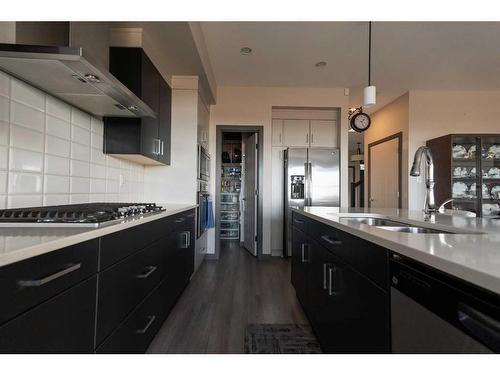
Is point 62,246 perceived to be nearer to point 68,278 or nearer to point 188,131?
point 68,278

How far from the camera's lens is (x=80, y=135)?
6.04ft

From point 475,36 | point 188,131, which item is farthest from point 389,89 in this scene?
point 188,131

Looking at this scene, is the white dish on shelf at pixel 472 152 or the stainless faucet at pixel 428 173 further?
the white dish on shelf at pixel 472 152

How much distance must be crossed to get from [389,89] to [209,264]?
3.91 m

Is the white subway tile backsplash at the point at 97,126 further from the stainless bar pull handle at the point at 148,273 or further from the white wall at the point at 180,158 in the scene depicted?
the stainless bar pull handle at the point at 148,273

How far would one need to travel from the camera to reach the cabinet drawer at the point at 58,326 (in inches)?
24.4

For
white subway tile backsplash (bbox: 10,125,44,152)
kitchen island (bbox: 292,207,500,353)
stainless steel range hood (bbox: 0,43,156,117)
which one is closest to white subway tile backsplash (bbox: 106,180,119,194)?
stainless steel range hood (bbox: 0,43,156,117)

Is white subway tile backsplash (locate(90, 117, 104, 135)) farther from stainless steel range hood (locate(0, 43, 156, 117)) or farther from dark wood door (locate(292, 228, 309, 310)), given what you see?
dark wood door (locate(292, 228, 309, 310))

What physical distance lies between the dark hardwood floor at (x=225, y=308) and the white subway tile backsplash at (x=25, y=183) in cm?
115

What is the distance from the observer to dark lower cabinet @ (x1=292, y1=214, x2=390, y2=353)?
865mm

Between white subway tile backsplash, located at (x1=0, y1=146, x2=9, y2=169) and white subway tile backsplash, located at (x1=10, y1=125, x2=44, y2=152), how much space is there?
0.04m

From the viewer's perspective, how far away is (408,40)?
9.19 ft

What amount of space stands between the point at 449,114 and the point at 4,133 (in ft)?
17.9

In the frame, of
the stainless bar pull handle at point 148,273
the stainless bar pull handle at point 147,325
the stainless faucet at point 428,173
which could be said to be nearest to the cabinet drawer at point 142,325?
the stainless bar pull handle at point 147,325
